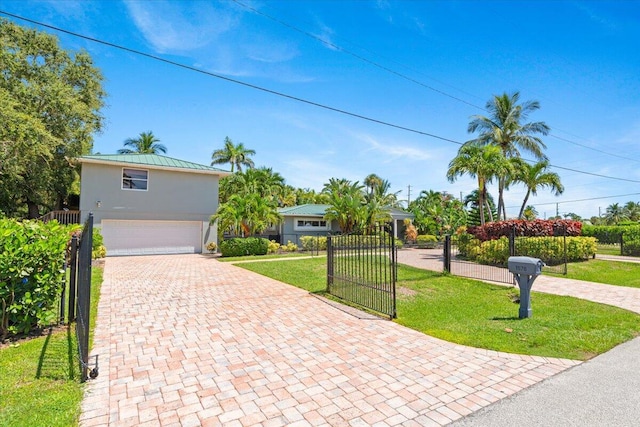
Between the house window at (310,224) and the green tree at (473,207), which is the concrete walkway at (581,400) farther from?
the green tree at (473,207)

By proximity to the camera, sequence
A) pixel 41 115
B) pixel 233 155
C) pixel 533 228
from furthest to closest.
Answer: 1. pixel 233 155
2. pixel 41 115
3. pixel 533 228

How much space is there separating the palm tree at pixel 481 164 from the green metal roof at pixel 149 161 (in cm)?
1380

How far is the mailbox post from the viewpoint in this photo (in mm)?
6071

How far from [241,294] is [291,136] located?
304 inches

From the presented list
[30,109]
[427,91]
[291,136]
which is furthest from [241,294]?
[30,109]

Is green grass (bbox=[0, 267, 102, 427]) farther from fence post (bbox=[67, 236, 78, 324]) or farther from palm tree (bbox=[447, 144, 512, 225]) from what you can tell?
palm tree (bbox=[447, 144, 512, 225])

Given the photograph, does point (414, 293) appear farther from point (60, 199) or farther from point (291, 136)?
point (60, 199)

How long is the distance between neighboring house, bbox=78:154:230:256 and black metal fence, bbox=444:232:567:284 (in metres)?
14.4

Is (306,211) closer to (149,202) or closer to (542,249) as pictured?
(149,202)

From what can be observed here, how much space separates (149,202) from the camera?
18.9 metres

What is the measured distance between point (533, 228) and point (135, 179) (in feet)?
66.5

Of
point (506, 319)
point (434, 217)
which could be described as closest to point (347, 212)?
point (434, 217)

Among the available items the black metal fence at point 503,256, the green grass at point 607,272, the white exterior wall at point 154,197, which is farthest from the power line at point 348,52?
the white exterior wall at point 154,197

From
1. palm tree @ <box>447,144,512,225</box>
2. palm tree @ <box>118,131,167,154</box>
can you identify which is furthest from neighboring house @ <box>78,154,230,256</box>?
palm tree @ <box>118,131,167,154</box>
